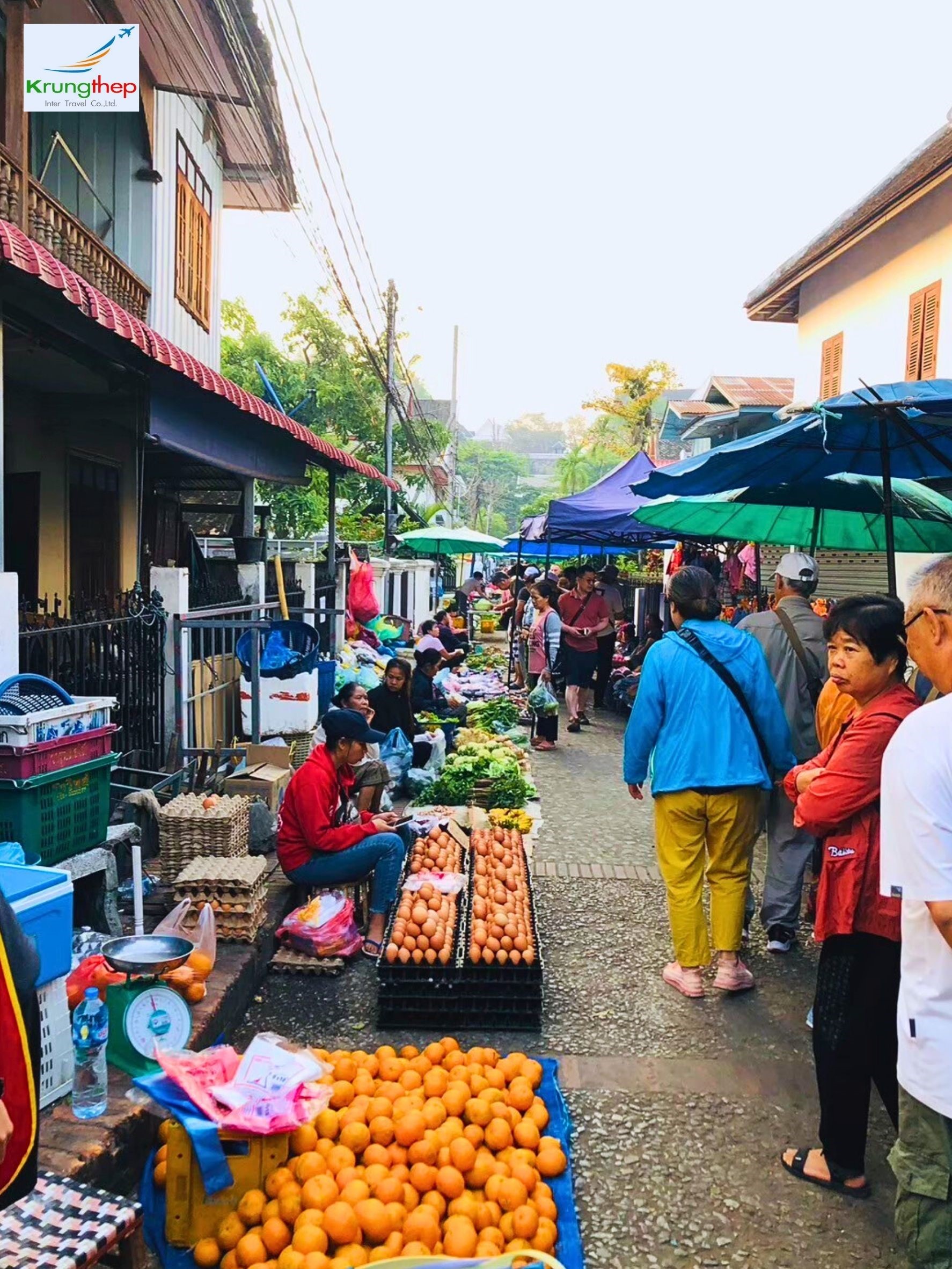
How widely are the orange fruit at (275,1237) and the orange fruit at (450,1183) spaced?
1.59 feet

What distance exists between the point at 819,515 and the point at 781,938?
10.5ft

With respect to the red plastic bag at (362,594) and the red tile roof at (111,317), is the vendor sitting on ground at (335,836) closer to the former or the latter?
the red tile roof at (111,317)

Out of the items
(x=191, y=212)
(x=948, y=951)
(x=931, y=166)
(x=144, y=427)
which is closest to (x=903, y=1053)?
(x=948, y=951)

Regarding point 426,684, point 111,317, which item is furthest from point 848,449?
point 426,684

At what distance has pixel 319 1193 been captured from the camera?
2826mm

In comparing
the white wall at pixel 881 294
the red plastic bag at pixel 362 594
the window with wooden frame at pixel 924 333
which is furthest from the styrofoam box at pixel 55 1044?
the red plastic bag at pixel 362 594

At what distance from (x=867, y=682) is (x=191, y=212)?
10.2 m

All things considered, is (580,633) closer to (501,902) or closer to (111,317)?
(501,902)

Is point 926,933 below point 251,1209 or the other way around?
the other way around

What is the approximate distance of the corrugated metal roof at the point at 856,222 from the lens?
9.08m

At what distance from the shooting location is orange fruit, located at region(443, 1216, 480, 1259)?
269 cm

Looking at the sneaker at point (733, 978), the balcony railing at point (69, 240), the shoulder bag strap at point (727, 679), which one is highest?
the balcony railing at point (69, 240)

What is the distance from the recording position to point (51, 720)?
408cm

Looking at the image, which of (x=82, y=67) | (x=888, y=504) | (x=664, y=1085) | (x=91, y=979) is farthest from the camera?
(x=82, y=67)
